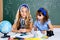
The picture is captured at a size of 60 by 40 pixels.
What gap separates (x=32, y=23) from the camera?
1109 millimetres

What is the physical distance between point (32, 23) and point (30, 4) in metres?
0.19

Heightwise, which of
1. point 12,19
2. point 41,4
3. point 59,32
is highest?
point 41,4

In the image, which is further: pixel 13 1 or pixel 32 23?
pixel 13 1

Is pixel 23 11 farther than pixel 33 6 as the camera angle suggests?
No

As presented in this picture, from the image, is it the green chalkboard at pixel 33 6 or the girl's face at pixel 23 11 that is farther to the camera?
the green chalkboard at pixel 33 6

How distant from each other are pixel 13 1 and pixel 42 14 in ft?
1.03

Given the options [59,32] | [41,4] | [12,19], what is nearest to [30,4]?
[41,4]

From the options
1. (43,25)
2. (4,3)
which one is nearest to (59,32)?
(43,25)

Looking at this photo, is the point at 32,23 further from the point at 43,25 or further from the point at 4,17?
the point at 4,17

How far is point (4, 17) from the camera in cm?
123

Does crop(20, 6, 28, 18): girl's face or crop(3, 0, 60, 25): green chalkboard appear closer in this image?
crop(20, 6, 28, 18): girl's face

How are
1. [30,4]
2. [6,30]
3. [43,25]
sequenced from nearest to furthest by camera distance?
[6,30] < [43,25] < [30,4]

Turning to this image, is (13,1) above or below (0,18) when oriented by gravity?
above

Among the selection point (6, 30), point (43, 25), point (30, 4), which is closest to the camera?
point (6, 30)
